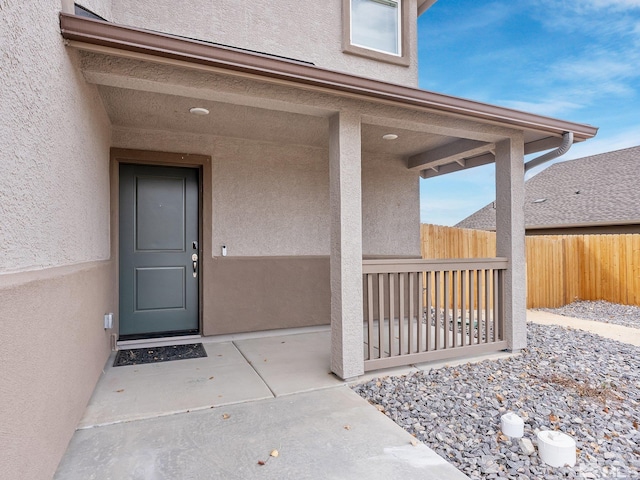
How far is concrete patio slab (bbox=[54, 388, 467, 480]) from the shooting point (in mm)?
2016

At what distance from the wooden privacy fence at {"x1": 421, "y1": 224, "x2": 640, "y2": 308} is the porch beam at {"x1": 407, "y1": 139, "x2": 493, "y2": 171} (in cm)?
282

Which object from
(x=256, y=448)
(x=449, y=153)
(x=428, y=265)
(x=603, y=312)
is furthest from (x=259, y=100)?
(x=603, y=312)

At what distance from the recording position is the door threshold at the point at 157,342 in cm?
432

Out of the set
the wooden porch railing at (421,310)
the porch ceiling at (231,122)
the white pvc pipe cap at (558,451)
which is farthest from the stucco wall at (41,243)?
the white pvc pipe cap at (558,451)

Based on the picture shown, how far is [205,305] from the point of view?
4.64 metres

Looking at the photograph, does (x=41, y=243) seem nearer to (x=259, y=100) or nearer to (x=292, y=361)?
(x=259, y=100)

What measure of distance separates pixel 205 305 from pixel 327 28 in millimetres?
4074

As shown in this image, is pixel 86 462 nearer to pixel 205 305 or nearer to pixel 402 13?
pixel 205 305

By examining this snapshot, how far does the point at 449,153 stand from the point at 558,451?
377 centimetres

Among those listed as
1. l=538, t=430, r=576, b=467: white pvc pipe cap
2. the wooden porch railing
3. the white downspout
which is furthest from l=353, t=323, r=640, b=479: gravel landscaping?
the white downspout

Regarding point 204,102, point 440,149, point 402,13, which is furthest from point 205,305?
point 402,13

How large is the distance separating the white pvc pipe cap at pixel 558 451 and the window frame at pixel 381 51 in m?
4.93

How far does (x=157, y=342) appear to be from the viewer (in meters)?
4.45

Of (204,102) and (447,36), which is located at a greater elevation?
(447,36)
